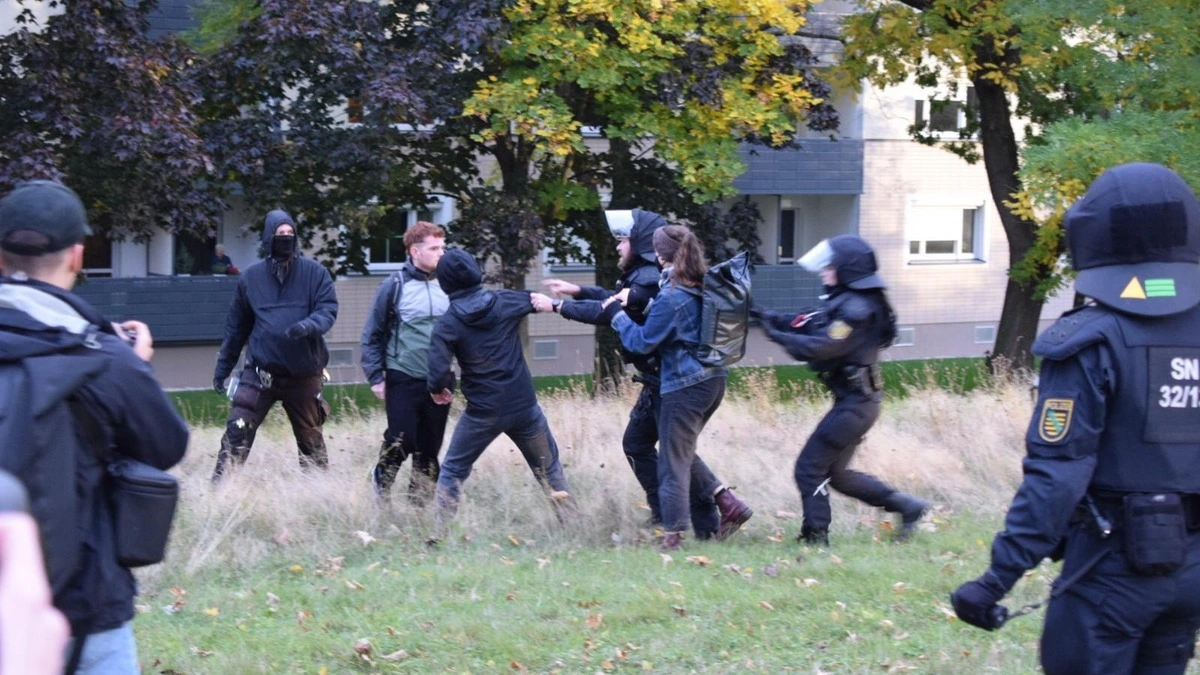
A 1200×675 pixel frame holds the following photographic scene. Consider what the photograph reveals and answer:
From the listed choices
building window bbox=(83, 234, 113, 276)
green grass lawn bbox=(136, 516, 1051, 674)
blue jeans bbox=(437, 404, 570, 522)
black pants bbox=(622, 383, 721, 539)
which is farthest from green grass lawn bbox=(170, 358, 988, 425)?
green grass lawn bbox=(136, 516, 1051, 674)

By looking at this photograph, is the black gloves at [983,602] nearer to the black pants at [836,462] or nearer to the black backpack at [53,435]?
the black backpack at [53,435]

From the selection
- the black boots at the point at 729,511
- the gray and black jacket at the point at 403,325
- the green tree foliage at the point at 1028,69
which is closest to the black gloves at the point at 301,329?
the gray and black jacket at the point at 403,325

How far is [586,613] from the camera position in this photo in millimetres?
6023

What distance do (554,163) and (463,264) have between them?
987 centimetres

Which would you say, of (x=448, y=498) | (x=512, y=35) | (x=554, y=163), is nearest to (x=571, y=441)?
(x=448, y=498)

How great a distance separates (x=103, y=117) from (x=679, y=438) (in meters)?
8.52

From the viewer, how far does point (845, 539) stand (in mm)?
7703

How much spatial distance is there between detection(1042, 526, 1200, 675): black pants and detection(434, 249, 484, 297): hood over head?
450cm

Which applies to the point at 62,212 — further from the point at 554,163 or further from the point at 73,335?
the point at 554,163

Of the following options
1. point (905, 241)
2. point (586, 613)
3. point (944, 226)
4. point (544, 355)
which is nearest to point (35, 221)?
point (586, 613)

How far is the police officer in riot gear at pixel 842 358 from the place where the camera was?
6.93m

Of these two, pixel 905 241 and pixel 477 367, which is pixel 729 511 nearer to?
pixel 477 367

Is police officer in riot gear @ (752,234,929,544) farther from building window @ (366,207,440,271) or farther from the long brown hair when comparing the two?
building window @ (366,207,440,271)

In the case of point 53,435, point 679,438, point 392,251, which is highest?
point 392,251
